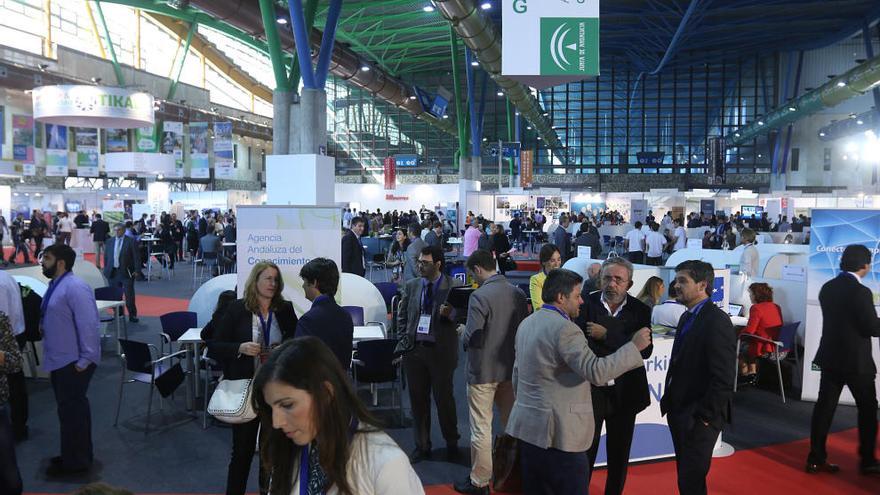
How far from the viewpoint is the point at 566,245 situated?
44.5ft

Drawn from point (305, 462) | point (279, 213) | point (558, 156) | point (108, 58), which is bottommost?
point (305, 462)

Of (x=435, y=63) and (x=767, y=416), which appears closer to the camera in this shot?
(x=767, y=416)

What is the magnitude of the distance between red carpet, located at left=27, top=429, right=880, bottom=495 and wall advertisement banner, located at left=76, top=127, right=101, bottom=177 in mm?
19216

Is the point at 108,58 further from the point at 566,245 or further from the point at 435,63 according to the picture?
the point at 566,245

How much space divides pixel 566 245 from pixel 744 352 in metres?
7.81

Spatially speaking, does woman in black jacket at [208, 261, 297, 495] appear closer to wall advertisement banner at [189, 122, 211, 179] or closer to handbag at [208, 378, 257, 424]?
handbag at [208, 378, 257, 424]

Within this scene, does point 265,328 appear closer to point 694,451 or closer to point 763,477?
point 694,451

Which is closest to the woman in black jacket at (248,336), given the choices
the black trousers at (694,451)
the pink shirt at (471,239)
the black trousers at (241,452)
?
the black trousers at (241,452)

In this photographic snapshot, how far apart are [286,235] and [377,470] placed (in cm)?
476

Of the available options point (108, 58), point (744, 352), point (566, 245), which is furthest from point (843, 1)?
point (108, 58)

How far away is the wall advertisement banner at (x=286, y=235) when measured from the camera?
5.77 metres

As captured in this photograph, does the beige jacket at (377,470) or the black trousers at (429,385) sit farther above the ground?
the beige jacket at (377,470)

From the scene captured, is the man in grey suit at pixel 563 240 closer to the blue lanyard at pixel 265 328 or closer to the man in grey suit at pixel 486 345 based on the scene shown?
the man in grey suit at pixel 486 345

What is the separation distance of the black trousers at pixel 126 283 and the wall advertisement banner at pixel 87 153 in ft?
38.8
